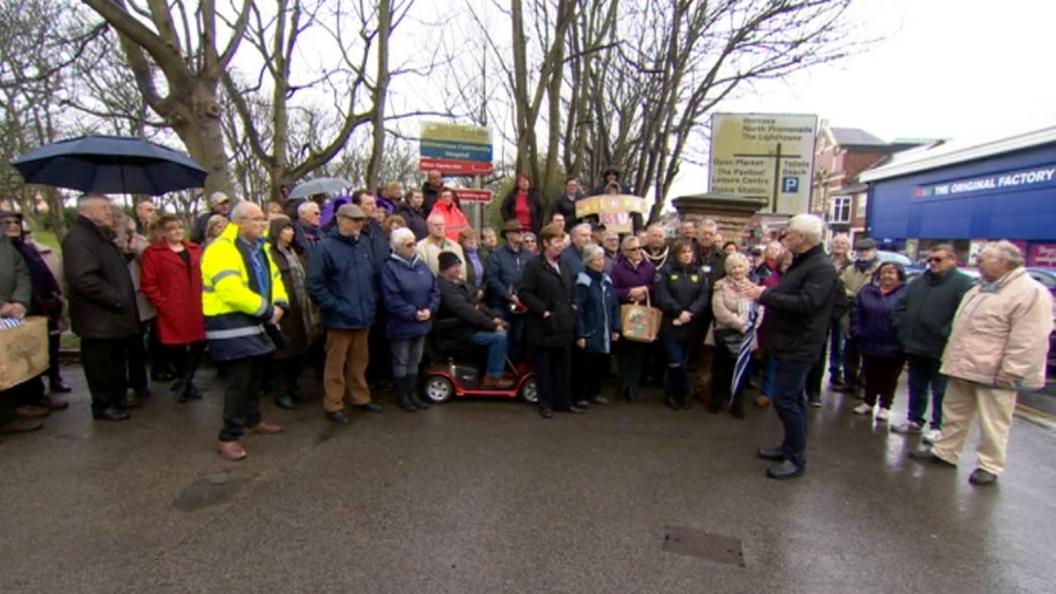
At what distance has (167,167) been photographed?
19.8 feet

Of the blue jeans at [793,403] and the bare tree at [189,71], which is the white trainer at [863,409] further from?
the bare tree at [189,71]

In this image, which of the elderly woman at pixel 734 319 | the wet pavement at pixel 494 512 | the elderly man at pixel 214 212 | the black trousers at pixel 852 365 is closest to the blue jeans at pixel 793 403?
the wet pavement at pixel 494 512

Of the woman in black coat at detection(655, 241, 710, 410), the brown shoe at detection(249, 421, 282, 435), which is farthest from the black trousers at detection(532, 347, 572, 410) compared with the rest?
the brown shoe at detection(249, 421, 282, 435)

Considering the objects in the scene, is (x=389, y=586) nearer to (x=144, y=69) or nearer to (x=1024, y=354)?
(x=1024, y=354)

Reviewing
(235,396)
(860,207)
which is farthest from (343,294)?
(860,207)

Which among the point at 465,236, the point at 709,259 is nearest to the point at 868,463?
the point at 709,259

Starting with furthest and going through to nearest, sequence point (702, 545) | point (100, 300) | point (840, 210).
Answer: point (840, 210)
point (100, 300)
point (702, 545)

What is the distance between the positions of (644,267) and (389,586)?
4.33m

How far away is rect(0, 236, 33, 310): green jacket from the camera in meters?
4.71

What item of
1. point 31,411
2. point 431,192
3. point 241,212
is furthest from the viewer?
point 431,192

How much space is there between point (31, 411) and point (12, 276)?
1.26 meters

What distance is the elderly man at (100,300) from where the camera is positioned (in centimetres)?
460

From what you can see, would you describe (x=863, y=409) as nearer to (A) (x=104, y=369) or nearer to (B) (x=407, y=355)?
(B) (x=407, y=355)

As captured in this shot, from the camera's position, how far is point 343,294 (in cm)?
493
